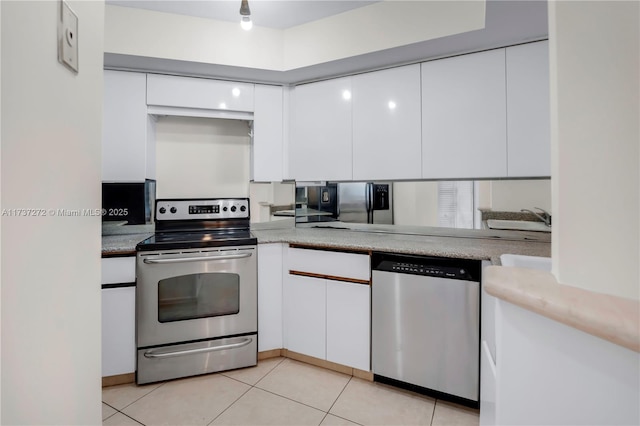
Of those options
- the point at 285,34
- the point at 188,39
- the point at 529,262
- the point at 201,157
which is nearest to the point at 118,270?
the point at 201,157

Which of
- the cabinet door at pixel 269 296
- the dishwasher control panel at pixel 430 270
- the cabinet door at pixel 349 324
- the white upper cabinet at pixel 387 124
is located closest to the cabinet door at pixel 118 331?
the cabinet door at pixel 269 296

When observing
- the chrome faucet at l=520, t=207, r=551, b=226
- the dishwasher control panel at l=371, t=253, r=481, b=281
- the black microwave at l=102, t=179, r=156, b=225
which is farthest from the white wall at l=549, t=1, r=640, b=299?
the black microwave at l=102, t=179, r=156, b=225

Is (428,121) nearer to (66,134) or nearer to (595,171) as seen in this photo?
(595,171)

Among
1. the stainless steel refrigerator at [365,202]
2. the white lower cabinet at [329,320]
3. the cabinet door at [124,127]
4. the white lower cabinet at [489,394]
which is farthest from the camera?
the stainless steel refrigerator at [365,202]

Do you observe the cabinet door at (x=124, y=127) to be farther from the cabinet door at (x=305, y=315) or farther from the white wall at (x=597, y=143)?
the white wall at (x=597, y=143)

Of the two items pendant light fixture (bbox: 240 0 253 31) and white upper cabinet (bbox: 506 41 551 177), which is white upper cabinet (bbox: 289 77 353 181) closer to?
pendant light fixture (bbox: 240 0 253 31)

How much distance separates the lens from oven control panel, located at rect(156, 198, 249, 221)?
7.86 ft

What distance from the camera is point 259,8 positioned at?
2092 millimetres

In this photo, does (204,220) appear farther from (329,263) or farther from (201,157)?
(329,263)

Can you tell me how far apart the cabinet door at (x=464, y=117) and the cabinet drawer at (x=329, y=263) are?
2.55 feet

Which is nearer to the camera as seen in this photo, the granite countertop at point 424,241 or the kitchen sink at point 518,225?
the granite countertop at point 424,241

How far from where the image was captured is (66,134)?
62 cm

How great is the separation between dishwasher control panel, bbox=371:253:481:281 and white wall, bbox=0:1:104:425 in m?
1.46

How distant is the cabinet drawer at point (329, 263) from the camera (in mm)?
1972
